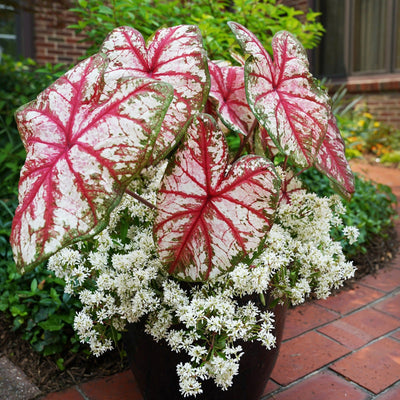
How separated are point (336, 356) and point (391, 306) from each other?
551mm

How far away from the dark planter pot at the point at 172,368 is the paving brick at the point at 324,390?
0.25 m

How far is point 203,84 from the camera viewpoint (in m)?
1.02

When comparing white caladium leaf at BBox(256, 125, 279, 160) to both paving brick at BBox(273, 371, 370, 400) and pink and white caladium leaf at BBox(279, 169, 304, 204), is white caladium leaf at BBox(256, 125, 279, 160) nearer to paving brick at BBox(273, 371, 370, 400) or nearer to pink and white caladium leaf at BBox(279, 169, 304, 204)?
pink and white caladium leaf at BBox(279, 169, 304, 204)

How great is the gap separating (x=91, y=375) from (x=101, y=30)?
1.89 m

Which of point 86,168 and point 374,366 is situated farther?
point 374,366

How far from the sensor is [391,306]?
6.57 feet

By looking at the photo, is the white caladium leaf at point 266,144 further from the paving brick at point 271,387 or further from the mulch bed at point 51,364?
the mulch bed at point 51,364

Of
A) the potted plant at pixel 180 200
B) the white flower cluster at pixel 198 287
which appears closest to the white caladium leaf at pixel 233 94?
the potted plant at pixel 180 200

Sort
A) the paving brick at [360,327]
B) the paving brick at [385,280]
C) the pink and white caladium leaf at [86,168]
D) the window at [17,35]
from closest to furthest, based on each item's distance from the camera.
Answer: the pink and white caladium leaf at [86,168] < the paving brick at [360,327] < the paving brick at [385,280] < the window at [17,35]

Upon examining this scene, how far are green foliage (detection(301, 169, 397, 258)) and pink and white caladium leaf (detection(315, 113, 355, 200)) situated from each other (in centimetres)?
114

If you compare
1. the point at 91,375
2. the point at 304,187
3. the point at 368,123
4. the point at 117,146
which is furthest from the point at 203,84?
the point at 368,123

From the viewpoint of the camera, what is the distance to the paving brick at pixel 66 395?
4.74 feet

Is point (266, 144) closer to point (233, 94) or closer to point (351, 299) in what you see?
point (233, 94)

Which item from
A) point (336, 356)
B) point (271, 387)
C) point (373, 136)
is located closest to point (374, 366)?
point (336, 356)
